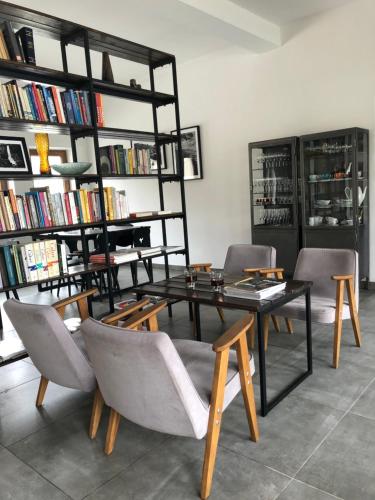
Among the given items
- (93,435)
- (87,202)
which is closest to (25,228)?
(87,202)

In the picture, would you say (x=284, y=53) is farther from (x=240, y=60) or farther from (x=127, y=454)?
(x=127, y=454)

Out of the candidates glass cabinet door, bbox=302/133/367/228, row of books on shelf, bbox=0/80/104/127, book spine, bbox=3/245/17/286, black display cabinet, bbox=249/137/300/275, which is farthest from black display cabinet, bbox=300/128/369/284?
book spine, bbox=3/245/17/286

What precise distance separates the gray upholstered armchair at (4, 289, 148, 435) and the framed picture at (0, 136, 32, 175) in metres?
1.17

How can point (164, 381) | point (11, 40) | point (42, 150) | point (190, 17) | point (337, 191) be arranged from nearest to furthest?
point (164, 381)
point (11, 40)
point (42, 150)
point (190, 17)
point (337, 191)

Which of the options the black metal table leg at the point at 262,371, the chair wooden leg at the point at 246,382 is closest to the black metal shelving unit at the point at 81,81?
the black metal table leg at the point at 262,371

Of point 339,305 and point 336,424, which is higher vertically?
point 339,305

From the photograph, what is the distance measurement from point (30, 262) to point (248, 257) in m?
1.81

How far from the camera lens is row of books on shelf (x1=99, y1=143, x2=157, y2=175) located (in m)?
3.62

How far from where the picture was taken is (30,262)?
2943mm

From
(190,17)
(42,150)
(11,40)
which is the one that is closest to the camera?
(11,40)

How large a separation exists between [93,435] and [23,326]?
2.29ft

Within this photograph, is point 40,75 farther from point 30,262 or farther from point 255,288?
point 255,288

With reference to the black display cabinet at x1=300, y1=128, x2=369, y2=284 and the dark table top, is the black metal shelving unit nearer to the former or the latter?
the dark table top

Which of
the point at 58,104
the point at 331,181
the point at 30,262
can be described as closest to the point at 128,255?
the point at 30,262
